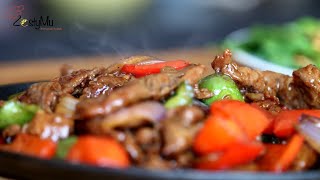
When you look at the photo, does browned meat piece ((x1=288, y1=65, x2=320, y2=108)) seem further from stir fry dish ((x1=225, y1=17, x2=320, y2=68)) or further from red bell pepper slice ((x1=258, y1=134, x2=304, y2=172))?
stir fry dish ((x1=225, y1=17, x2=320, y2=68))

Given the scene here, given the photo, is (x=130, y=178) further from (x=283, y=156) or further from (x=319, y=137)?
(x=319, y=137)

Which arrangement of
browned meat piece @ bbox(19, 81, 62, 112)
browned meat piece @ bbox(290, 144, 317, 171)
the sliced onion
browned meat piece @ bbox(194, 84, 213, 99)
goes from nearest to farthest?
browned meat piece @ bbox(290, 144, 317, 171) < the sliced onion < browned meat piece @ bbox(19, 81, 62, 112) < browned meat piece @ bbox(194, 84, 213, 99)

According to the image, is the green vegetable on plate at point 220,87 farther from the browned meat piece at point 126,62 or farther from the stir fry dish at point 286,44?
the stir fry dish at point 286,44

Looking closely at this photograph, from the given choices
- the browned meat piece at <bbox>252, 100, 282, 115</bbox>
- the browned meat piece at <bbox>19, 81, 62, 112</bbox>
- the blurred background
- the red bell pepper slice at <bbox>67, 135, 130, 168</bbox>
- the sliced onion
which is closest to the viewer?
the red bell pepper slice at <bbox>67, 135, 130, 168</bbox>

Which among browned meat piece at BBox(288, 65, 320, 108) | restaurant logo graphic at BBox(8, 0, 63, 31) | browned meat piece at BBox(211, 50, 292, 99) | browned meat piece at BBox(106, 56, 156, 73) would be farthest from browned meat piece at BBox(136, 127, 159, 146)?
restaurant logo graphic at BBox(8, 0, 63, 31)

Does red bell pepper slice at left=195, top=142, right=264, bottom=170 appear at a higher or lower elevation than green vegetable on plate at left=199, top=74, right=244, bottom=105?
higher

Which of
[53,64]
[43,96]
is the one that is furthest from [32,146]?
[53,64]

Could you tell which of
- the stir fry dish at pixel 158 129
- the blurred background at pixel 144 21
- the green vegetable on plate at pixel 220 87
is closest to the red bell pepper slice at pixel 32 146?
the stir fry dish at pixel 158 129

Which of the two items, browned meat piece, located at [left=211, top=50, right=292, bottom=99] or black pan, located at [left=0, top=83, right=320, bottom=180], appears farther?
browned meat piece, located at [left=211, top=50, right=292, bottom=99]
